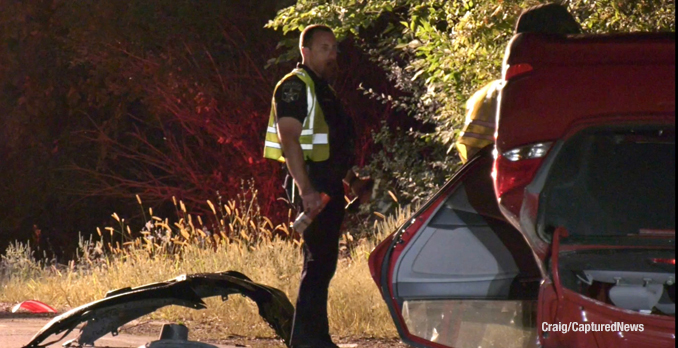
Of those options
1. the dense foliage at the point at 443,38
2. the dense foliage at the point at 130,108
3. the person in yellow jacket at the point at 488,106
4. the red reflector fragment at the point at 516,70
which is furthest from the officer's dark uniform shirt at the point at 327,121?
the dense foliage at the point at 130,108

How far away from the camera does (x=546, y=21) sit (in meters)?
5.55

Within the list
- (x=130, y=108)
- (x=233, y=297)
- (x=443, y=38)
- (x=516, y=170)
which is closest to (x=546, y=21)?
(x=516, y=170)

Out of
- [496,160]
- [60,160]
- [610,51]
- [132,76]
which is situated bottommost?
[60,160]

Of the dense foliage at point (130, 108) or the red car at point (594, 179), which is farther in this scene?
the dense foliage at point (130, 108)

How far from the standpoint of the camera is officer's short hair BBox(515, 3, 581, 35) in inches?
215

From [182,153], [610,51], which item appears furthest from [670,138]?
[182,153]

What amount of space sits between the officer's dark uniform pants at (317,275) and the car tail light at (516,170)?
2.36 meters

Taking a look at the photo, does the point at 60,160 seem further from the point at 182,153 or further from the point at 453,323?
the point at 453,323

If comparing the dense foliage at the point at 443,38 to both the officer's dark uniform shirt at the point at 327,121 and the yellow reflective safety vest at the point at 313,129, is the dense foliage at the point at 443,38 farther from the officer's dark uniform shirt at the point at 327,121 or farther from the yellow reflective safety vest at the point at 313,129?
the yellow reflective safety vest at the point at 313,129

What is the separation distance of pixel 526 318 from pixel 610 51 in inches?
67.7

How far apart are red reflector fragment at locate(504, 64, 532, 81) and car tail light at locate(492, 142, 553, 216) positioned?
0.82ft

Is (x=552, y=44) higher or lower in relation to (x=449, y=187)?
higher

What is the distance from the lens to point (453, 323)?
551cm

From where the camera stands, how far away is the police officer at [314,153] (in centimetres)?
635
